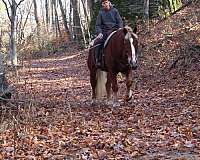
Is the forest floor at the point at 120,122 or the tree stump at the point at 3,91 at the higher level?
the tree stump at the point at 3,91

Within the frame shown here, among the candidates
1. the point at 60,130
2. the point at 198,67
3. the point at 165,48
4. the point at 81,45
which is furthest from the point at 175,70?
the point at 81,45

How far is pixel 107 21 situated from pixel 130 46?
56.3 inches

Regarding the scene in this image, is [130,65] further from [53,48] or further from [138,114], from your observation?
[53,48]

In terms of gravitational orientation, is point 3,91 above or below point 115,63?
below

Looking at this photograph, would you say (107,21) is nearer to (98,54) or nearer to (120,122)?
(98,54)

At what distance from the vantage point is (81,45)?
1390 inches

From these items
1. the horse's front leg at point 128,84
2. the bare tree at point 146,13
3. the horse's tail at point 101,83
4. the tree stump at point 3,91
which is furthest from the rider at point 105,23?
the bare tree at point 146,13

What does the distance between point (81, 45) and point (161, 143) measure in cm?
2859

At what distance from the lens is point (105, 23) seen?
11.3 m

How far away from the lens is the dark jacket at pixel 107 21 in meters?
11.3

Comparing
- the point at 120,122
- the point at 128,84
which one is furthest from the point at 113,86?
the point at 120,122

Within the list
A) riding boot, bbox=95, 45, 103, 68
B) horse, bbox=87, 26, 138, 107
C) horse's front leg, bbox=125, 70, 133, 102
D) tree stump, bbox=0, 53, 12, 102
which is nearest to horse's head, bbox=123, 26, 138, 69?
horse, bbox=87, 26, 138, 107

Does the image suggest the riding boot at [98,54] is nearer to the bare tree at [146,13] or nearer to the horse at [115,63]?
the horse at [115,63]

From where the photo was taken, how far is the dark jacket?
11.3 meters
